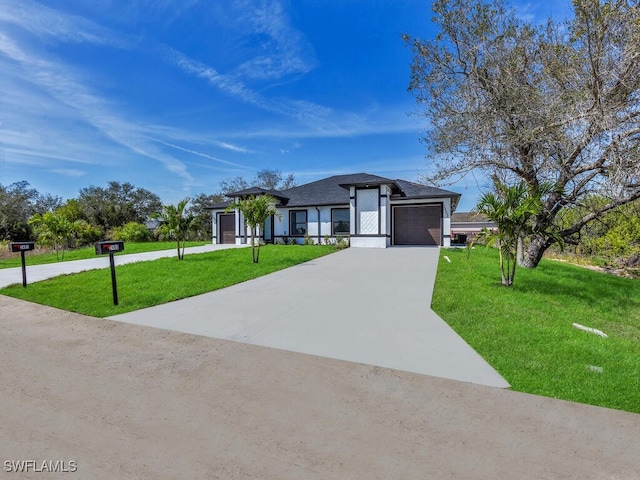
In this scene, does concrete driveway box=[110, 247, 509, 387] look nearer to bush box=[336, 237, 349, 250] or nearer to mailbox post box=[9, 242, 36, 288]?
mailbox post box=[9, 242, 36, 288]

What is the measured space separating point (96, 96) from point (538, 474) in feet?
52.8

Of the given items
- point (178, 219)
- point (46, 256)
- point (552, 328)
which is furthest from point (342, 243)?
point (46, 256)

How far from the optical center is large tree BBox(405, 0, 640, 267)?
23.1ft

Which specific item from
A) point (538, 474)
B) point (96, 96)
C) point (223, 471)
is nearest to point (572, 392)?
point (538, 474)

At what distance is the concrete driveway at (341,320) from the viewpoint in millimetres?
3775

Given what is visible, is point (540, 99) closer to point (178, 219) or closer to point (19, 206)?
point (178, 219)

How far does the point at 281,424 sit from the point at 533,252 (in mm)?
11061

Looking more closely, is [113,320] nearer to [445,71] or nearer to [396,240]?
[445,71]

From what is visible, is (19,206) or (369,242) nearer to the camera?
(369,242)

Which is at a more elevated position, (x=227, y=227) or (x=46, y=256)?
(x=227, y=227)

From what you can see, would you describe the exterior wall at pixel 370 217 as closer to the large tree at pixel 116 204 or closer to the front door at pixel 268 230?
the front door at pixel 268 230

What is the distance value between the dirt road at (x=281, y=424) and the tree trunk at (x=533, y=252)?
29.5 feet

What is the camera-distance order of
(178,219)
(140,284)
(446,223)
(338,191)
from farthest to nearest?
1. (338,191)
2. (446,223)
3. (178,219)
4. (140,284)

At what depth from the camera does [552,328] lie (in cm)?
503
